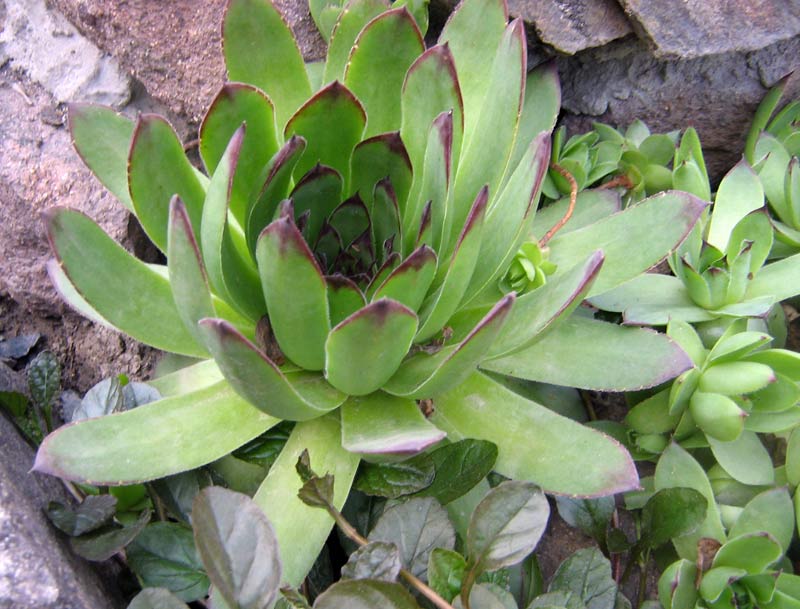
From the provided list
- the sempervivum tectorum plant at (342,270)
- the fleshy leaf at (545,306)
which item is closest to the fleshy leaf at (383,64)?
the sempervivum tectorum plant at (342,270)

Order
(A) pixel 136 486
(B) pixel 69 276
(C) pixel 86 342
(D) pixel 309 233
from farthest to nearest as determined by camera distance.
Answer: (C) pixel 86 342 < (D) pixel 309 233 < (A) pixel 136 486 < (B) pixel 69 276

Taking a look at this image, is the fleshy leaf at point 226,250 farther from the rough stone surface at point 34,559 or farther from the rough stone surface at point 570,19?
the rough stone surface at point 570,19

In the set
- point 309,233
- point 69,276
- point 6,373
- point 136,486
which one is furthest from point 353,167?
point 6,373

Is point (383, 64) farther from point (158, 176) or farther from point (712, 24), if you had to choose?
point (712, 24)

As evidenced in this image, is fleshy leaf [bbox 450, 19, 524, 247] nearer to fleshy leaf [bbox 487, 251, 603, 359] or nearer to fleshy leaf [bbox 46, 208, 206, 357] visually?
fleshy leaf [bbox 487, 251, 603, 359]

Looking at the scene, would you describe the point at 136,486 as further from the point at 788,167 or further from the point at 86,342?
the point at 788,167
